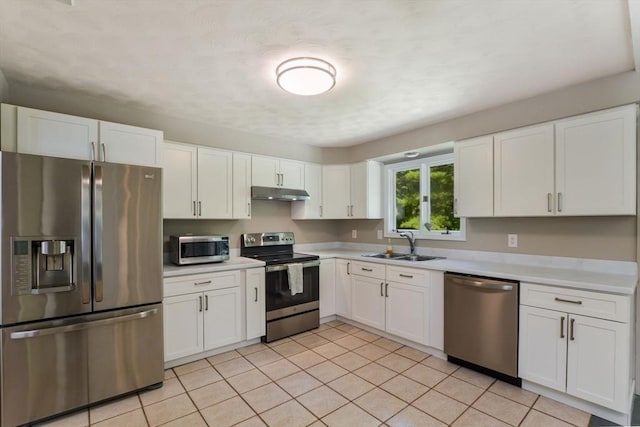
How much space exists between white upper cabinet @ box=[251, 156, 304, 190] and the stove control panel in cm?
65

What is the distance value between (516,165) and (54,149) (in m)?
3.75

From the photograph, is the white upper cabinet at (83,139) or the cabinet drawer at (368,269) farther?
the cabinet drawer at (368,269)

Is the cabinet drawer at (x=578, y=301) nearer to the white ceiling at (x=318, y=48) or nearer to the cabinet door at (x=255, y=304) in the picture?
the white ceiling at (x=318, y=48)

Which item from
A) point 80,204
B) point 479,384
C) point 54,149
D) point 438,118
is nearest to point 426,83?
point 438,118

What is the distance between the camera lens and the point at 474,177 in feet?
9.84

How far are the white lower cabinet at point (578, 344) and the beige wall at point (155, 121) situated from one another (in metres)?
3.10

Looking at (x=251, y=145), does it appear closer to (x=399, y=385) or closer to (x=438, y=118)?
(x=438, y=118)

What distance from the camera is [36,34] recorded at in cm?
179

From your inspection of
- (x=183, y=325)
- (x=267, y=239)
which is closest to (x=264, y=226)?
(x=267, y=239)

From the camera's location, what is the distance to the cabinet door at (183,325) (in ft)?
8.82

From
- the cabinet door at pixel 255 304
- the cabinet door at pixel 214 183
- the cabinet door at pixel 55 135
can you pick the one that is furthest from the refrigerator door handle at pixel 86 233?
the cabinet door at pixel 255 304

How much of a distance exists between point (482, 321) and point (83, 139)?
353cm

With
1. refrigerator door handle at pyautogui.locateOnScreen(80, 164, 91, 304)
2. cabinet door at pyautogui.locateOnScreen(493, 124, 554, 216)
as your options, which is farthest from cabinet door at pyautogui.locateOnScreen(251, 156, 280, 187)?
cabinet door at pyautogui.locateOnScreen(493, 124, 554, 216)

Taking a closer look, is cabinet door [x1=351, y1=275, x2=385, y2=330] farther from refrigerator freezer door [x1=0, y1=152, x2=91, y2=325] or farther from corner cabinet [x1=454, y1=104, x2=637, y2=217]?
refrigerator freezer door [x1=0, y1=152, x2=91, y2=325]
